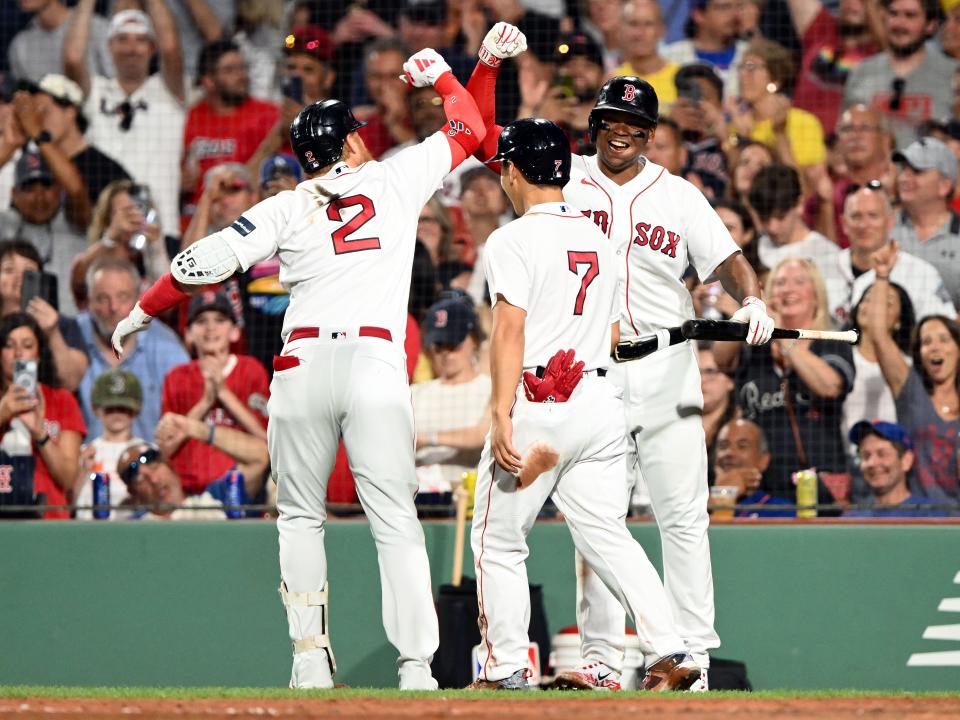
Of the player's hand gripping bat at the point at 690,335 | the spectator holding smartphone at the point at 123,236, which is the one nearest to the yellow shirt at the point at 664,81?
the spectator holding smartphone at the point at 123,236

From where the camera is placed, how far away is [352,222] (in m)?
4.59

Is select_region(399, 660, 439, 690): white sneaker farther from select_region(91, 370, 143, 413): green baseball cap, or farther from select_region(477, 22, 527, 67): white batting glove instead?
select_region(91, 370, 143, 413): green baseball cap

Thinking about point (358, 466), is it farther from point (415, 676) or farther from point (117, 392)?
point (117, 392)

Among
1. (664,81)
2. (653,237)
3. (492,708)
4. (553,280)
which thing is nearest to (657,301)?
(653,237)

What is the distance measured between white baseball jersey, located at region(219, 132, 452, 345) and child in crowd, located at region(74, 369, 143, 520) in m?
2.89

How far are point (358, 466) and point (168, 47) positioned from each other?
504cm

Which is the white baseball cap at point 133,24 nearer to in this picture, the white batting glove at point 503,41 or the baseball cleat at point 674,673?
the white batting glove at point 503,41

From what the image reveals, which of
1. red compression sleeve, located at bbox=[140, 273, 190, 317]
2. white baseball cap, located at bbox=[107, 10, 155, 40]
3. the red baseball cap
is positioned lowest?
red compression sleeve, located at bbox=[140, 273, 190, 317]

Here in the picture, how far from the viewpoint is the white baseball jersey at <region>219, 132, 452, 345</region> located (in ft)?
15.0

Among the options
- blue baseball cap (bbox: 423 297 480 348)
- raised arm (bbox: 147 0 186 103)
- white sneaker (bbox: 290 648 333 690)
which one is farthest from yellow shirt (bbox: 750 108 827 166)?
white sneaker (bbox: 290 648 333 690)

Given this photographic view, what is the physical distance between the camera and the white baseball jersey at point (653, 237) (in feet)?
16.5

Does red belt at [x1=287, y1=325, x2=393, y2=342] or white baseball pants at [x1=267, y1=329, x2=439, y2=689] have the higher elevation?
red belt at [x1=287, y1=325, x2=393, y2=342]

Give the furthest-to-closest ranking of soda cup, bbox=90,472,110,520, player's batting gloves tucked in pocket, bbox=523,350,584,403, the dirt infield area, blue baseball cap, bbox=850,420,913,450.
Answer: soda cup, bbox=90,472,110,520
blue baseball cap, bbox=850,420,913,450
player's batting gloves tucked in pocket, bbox=523,350,584,403
the dirt infield area

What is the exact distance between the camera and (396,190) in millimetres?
4691
